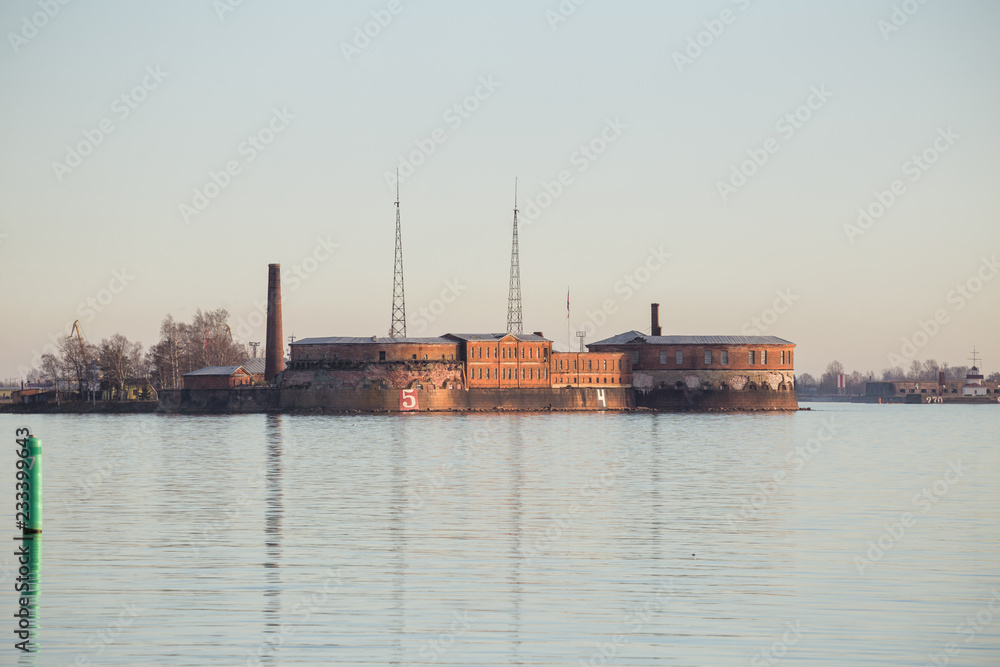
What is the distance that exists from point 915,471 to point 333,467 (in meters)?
22.7

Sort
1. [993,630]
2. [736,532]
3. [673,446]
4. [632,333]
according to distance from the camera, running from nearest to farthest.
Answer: [993,630] → [736,532] → [673,446] → [632,333]

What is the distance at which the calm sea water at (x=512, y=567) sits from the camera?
15164 millimetres

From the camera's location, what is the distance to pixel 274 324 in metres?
126

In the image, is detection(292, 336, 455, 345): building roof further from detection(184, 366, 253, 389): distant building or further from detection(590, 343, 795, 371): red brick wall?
detection(590, 343, 795, 371): red brick wall

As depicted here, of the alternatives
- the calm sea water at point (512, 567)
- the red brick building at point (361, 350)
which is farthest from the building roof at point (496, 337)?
the calm sea water at point (512, 567)

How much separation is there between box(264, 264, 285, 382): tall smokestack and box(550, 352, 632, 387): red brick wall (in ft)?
98.2

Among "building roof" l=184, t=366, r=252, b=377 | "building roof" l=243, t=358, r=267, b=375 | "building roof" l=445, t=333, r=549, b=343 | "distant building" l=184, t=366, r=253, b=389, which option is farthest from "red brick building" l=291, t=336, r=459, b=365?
"building roof" l=243, t=358, r=267, b=375

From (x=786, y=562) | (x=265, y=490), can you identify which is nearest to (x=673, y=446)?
(x=265, y=490)

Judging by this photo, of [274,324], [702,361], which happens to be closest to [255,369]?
[274,324]

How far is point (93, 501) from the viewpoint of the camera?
32.5m

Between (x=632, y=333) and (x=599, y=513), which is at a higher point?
(x=632, y=333)

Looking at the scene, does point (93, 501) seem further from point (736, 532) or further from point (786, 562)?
point (786, 562)

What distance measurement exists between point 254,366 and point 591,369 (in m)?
44.2

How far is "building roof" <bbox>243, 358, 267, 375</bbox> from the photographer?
148 metres
